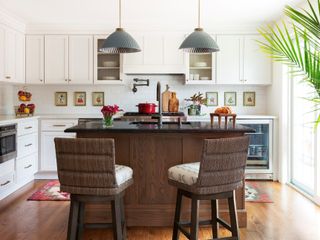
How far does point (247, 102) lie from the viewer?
19.9 feet

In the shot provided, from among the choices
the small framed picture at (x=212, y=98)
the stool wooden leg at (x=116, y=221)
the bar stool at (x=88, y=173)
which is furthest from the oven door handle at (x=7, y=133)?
the small framed picture at (x=212, y=98)

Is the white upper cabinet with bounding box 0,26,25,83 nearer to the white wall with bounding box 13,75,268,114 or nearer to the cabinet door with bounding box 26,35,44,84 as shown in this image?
the cabinet door with bounding box 26,35,44,84

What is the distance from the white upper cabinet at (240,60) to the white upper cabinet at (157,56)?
0.62 meters

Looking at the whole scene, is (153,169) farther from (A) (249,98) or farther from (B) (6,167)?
(A) (249,98)

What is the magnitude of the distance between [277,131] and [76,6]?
3.34 meters

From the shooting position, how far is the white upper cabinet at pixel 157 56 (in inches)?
222

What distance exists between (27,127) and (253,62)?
3.47 metres

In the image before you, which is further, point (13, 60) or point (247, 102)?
point (247, 102)

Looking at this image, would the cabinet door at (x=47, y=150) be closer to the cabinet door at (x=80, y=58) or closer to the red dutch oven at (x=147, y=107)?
the cabinet door at (x=80, y=58)

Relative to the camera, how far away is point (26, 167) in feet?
16.5

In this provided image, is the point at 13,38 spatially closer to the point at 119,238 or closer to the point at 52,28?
the point at 52,28

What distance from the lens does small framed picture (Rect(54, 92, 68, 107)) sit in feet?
19.9

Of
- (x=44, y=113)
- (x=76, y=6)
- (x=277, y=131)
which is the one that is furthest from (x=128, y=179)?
(x=44, y=113)

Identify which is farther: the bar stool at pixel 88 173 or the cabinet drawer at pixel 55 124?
the cabinet drawer at pixel 55 124
